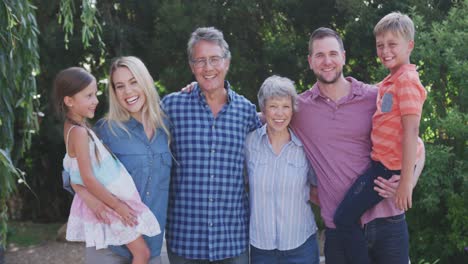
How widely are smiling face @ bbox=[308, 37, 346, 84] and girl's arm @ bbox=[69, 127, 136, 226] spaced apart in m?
1.09

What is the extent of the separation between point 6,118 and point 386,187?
2.24m

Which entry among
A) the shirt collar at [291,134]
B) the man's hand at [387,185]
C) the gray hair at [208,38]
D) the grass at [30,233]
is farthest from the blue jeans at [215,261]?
the grass at [30,233]

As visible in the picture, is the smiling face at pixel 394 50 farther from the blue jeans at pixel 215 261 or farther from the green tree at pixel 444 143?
the green tree at pixel 444 143

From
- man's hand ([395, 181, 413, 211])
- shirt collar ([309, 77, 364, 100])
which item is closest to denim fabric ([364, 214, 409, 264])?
man's hand ([395, 181, 413, 211])

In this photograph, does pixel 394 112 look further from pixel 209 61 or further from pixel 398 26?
pixel 209 61

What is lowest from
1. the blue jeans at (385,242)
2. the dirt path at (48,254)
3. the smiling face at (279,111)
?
the dirt path at (48,254)

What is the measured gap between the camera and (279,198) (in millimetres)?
2877

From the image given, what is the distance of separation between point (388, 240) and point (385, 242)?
17 mm

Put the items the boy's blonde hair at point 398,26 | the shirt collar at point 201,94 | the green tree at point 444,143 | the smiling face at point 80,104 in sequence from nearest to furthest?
the smiling face at point 80,104 < the boy's blonde hair at point 398,26 < the shirt collar at point 201,94 < the green tree at point 444,143

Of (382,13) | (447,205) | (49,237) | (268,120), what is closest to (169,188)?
(268,120)

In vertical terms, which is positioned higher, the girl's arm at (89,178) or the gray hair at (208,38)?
the gray hair at (208,38)

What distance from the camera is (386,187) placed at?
279 centimetres

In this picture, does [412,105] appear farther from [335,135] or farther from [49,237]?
[49,237]

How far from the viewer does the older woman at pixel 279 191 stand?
9.45ft
